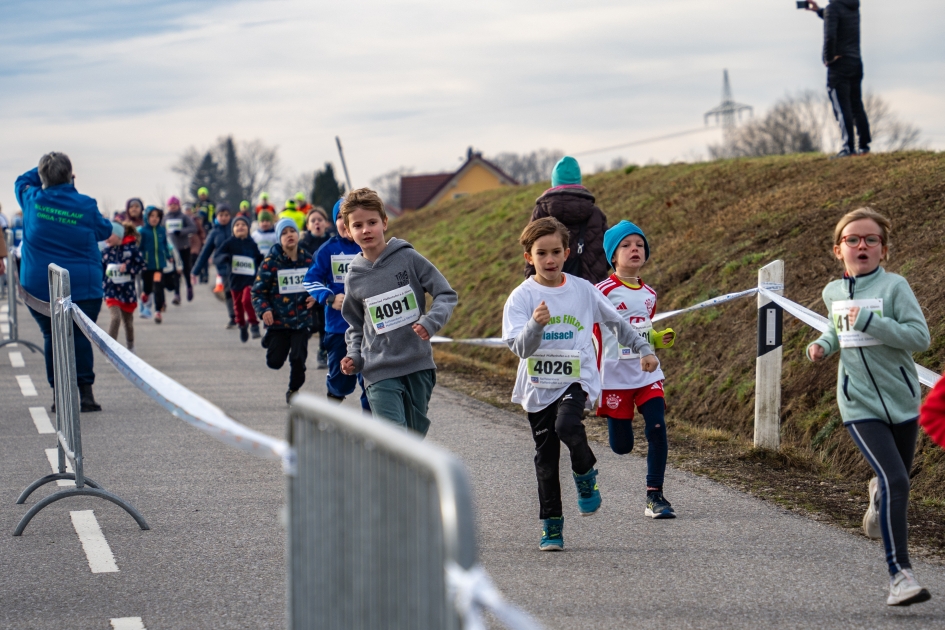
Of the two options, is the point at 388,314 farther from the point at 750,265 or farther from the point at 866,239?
the point at 750,265

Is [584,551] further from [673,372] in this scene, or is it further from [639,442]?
[673,372]

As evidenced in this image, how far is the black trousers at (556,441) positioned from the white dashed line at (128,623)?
6.73ft

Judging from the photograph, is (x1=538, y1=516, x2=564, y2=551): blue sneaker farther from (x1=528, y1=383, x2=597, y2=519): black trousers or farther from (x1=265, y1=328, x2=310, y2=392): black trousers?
(x1=265, y1=328, x2=310, y2=392): black trousers

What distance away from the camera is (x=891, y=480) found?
464cm

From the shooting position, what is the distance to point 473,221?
2805cm

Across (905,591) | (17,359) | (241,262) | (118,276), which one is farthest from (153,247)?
(905,591)

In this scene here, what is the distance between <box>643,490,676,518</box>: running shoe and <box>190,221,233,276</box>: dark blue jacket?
11.8 metres

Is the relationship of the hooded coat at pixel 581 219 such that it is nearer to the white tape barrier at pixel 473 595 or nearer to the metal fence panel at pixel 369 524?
the metal fence panel at pixel 369 524

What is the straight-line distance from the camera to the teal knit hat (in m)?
9.03

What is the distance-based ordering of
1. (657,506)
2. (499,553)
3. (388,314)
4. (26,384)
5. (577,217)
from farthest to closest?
1. (26,384)
2. (577,217)
3. (657,506)
4. (388,314)
5. (499,553)

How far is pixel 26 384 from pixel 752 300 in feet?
26.2

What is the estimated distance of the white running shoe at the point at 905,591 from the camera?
4477 mm

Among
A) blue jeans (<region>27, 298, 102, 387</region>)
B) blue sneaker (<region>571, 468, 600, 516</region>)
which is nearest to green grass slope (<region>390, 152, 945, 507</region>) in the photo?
blue sneaker (<region>571, 468, 600, 516</region>)

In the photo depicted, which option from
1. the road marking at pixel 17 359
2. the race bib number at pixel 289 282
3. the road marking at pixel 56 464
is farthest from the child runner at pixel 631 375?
the road marking at pixel 17 359
